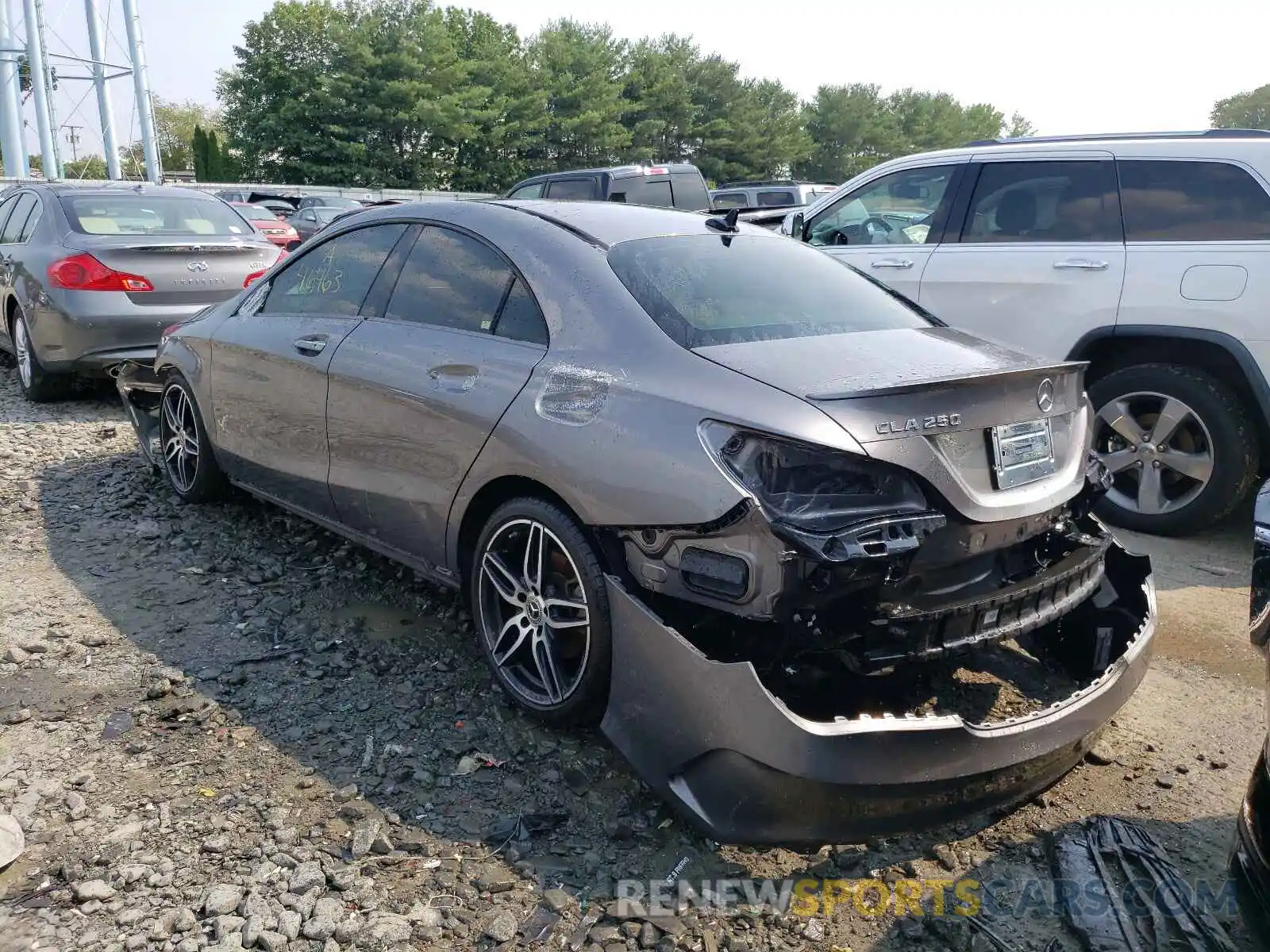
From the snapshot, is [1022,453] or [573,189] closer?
[1022,453]

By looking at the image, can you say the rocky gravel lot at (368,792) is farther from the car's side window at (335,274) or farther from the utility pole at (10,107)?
the utility pole at (10,107)

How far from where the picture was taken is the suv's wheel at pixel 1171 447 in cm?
505

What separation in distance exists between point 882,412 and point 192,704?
2482mm

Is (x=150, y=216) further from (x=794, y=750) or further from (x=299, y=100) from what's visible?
(x=299, y=100)

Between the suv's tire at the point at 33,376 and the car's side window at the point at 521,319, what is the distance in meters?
5.65

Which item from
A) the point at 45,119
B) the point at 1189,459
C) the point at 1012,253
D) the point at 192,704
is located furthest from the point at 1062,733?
the point at 45,119

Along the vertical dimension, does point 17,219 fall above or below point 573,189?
below

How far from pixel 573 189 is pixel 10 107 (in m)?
27.4

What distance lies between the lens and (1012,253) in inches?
230

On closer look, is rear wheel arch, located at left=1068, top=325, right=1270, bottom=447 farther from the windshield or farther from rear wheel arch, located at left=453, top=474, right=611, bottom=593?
the windshield

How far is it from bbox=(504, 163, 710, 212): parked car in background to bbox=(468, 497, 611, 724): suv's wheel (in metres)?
10.5

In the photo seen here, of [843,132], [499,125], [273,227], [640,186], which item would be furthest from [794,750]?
[843,132]

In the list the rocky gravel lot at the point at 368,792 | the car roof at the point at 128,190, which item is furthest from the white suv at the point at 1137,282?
the car roof at the point at 128,190

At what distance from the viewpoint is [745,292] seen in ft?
11.1
